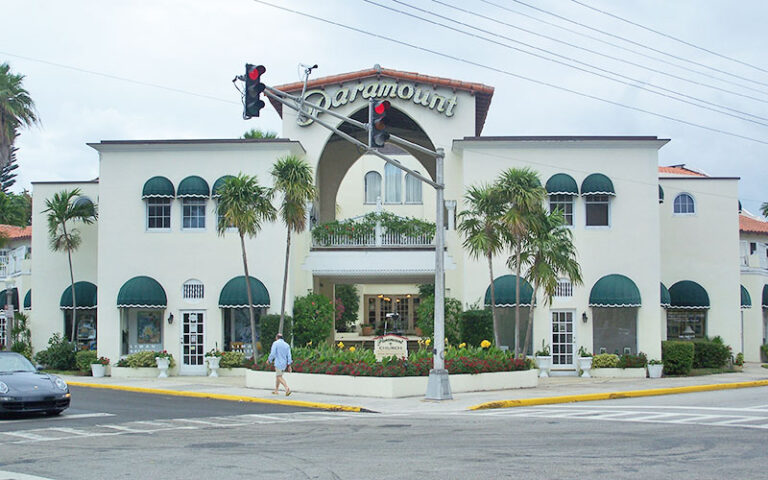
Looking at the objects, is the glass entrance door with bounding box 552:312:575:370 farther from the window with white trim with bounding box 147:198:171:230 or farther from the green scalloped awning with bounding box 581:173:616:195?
the window with white trim with bounding box 147:198:171:230

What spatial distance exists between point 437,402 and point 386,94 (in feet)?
50.1

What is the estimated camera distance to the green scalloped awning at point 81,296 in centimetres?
3334

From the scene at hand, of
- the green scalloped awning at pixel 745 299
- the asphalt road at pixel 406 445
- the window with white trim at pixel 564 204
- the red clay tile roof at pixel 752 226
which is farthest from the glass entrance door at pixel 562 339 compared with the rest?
the red clay tile roof at pixel 752 226

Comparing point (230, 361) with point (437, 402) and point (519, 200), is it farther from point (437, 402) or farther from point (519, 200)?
point (519, 200)

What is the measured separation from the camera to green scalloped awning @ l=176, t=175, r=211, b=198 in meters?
30.8

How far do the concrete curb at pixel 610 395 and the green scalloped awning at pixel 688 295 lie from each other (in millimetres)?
5568

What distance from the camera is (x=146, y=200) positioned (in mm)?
31266

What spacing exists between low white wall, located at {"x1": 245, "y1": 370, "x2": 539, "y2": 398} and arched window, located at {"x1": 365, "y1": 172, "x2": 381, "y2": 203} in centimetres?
3049

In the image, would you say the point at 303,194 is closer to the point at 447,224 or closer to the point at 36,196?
the point at 447,224

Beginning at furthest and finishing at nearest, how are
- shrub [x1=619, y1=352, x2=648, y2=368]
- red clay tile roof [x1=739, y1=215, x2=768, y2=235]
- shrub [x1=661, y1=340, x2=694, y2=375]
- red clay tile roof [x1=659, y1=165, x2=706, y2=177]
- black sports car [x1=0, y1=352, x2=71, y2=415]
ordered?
red clay tile roof [x1=659, y1=165, x2=706, y2=177] → red clay tile roof [x1=739, y1=215, x2=768, y2=235] → shrub [x1=661, y1=340, x2=694, y2=375] → shrub [x1=619, y1=352, x2=648, y2=368] → black sports car [x1=0, y1=352, x2=71, y2=415]

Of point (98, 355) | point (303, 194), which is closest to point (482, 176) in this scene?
point (303, 194)

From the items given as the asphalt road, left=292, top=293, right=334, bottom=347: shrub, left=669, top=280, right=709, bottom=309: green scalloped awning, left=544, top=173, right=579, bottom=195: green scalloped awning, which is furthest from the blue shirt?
left=669, top=280, right=709, bottom=309: green scalloped awning

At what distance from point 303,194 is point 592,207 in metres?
11.1

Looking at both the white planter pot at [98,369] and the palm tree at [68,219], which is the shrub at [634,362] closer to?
the white planter pot at [98,369]
